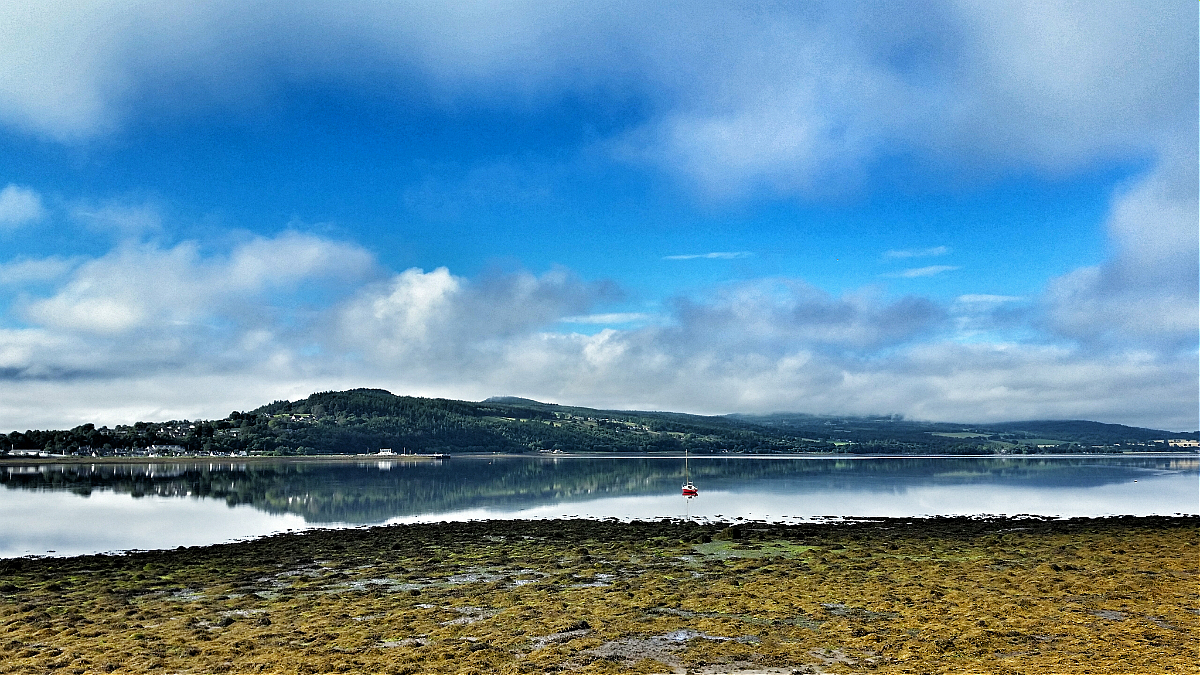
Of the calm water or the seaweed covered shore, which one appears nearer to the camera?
the seaweed covered shore

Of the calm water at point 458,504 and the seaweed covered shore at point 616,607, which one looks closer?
the seaweed covered shore at point 616,607

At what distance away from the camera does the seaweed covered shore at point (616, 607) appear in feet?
38.8

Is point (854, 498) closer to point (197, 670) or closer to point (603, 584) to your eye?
point (603, 584)

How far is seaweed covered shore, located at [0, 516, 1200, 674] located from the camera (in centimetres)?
1184

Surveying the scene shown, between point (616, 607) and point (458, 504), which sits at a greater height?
point (616, 607)

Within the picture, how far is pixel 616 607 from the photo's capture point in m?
15.8

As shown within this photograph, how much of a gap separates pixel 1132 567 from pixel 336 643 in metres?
19.8

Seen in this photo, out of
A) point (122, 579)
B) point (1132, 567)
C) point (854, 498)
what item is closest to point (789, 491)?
point (854, 498)

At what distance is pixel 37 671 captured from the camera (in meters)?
11.4

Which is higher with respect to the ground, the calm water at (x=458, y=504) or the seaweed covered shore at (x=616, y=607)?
the seaweed covered shore at (x=616, y=607)

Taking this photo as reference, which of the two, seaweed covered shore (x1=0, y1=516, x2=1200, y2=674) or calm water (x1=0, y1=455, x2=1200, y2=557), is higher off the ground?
seaweed covered shore (x1=0, y1=516, x2=1200, y2=674)

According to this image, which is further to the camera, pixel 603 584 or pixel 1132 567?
pixel 1132 567

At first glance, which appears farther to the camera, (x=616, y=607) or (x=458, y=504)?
(x=458, y=504)

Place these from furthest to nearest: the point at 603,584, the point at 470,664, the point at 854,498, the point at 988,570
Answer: the point at 854,498, the point at 988,570, the point at 603,584, the point at 470,664
